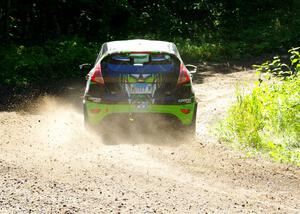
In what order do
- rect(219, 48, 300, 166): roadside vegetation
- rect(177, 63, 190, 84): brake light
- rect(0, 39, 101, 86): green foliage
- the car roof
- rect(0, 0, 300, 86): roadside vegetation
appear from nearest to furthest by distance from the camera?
1. rect(219, 48, 300, 166): roadside vegetation
2. rect(177, 63, 190, 84): brake light
3. the car roof
4. rect(0, 39, 101, 86): green foliage
5. rect(0, 0, 300, 86): roadside vegetation

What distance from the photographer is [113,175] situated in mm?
7375

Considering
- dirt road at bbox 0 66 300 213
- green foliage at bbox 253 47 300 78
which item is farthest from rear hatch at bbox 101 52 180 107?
green foliage at bbox 253 47 300 78

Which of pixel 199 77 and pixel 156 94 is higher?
pixel 156 94

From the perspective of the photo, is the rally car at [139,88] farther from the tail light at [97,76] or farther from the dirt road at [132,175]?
the dirt road at [132,175]

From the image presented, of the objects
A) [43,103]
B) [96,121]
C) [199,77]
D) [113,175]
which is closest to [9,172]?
[113,175]

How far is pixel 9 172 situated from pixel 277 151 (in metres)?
4.13

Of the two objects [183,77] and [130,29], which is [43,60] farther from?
[183,77]

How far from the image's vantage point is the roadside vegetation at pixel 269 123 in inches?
353

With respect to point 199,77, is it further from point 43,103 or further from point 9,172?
point 9,172

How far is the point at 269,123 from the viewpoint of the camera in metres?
9.98

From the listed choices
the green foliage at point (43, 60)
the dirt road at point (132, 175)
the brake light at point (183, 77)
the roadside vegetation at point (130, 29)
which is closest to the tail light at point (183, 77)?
the brake light at point (183, 77)

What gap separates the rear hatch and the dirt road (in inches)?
31.5

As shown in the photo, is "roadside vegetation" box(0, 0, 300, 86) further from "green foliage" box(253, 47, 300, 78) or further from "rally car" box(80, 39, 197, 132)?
"rally car" box(80, 39, 197, 132)

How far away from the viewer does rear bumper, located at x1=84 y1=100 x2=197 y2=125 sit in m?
9.31
